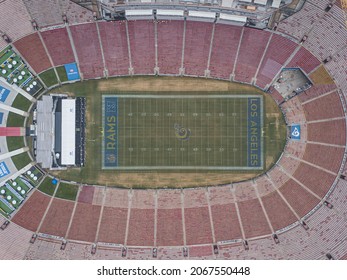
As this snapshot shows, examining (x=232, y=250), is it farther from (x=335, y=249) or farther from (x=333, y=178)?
(x=333, y=178)

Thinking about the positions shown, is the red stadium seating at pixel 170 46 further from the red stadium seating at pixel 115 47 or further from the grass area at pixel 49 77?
the grass area at pixel 49 77

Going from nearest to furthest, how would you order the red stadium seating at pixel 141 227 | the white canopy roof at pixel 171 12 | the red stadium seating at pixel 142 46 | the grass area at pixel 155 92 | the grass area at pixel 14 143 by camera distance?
1. the white canopy roof at pixel 171 12
2. the red stadium seating at pixel 141 227
3. the red stadium seating at pixel 142 46
4. the grass area at pixel 14 143
5. the grass area at pixel 155 92

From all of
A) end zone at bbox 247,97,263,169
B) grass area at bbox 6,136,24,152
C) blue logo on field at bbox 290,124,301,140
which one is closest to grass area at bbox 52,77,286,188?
end zone at bbox 247,97,263,169

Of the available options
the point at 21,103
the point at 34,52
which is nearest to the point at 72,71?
the point at 34,52

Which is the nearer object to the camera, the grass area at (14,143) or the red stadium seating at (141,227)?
the red stadium seating at (141,227)

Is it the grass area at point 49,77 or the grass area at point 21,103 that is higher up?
the grass area at point 49,77

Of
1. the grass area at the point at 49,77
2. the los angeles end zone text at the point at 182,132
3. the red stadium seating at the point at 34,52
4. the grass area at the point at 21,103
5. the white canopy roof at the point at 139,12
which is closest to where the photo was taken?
the white canopy roof at the point at 139,12

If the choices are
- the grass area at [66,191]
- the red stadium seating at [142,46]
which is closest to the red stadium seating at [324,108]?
the red stadium seating at [142,46]

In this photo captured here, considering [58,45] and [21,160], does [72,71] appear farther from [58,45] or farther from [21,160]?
[21,160]
